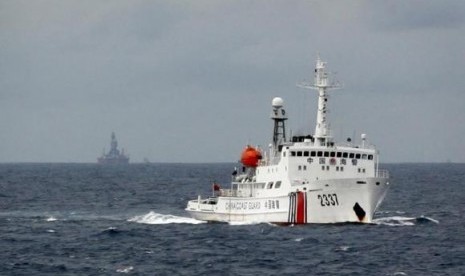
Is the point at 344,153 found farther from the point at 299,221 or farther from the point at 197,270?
the point at 197,270

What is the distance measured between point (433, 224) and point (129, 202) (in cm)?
4404

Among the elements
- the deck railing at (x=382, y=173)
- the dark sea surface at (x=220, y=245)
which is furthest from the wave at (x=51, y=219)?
the deck railing at (x=382, y=173)

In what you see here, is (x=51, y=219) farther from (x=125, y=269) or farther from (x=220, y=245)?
(x=125, y=269)

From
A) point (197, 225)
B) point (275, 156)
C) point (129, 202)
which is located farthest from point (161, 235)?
point (129, 202)

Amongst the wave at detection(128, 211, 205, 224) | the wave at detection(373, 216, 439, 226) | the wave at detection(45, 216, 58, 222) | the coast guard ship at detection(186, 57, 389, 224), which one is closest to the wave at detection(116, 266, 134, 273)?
the coast guard ship at detection(186, 57, 389, 224)

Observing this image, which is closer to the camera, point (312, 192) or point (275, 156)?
point (312, 192)

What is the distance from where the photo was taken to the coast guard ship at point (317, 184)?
2778 inches

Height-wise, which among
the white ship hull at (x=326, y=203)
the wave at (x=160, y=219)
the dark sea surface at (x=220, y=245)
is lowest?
the dark sea surface at (x=220, y=245)

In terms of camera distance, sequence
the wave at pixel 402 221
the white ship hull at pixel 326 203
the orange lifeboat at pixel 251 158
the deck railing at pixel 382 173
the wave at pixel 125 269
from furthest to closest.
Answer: the orange lifeboat at pixel 251 158, the wave at pixel 402 221, the deck railing at pixel 382 173, the white ship hull at pixel 326 203, the wave at pixel 125 269

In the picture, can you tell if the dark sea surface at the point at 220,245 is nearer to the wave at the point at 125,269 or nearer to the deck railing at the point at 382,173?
the wave at the point at 125,269

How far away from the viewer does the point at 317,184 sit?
2761 inches

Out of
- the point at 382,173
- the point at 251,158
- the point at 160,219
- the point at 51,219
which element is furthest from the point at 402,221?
the point at 51,219

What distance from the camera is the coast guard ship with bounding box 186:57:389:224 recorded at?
2778 inches

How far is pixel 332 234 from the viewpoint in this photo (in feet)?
218
